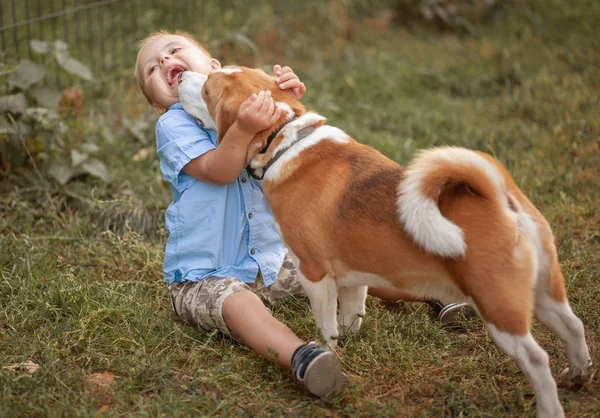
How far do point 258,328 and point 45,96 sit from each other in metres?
2.51

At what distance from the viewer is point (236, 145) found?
2.85 metres

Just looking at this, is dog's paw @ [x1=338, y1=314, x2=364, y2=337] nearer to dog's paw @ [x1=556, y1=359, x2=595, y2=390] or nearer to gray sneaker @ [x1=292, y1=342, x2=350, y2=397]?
gray sneaker @ [x1=292, y1=342, x2=350, y2=397]

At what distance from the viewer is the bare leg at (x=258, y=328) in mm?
2768

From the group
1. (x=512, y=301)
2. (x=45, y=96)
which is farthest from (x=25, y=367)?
(x=45, y=96)

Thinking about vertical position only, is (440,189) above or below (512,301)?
above

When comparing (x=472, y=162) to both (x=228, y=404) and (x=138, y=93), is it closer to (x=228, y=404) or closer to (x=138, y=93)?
(x=228, y=404)

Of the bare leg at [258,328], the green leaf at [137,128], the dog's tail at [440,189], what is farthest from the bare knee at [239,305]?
the green leaf at [137,128]

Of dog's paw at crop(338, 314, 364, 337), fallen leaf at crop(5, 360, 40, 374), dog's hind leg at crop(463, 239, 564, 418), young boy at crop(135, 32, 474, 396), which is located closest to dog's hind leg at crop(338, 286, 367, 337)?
dog's paw at crop(338, 314, 364, 337)

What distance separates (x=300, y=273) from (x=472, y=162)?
0.82 m

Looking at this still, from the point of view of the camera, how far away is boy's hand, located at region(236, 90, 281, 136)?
8.84 ft

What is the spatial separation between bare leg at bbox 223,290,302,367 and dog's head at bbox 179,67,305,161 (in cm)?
60

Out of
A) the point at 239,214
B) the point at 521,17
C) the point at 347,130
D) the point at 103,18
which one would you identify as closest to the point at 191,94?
the point at 239,214

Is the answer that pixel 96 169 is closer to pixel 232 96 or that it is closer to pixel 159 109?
pixel 159 109

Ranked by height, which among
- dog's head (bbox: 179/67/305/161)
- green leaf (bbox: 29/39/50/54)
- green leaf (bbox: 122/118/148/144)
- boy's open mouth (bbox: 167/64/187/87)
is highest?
dog's head (bbox: 179/67/305/161)
